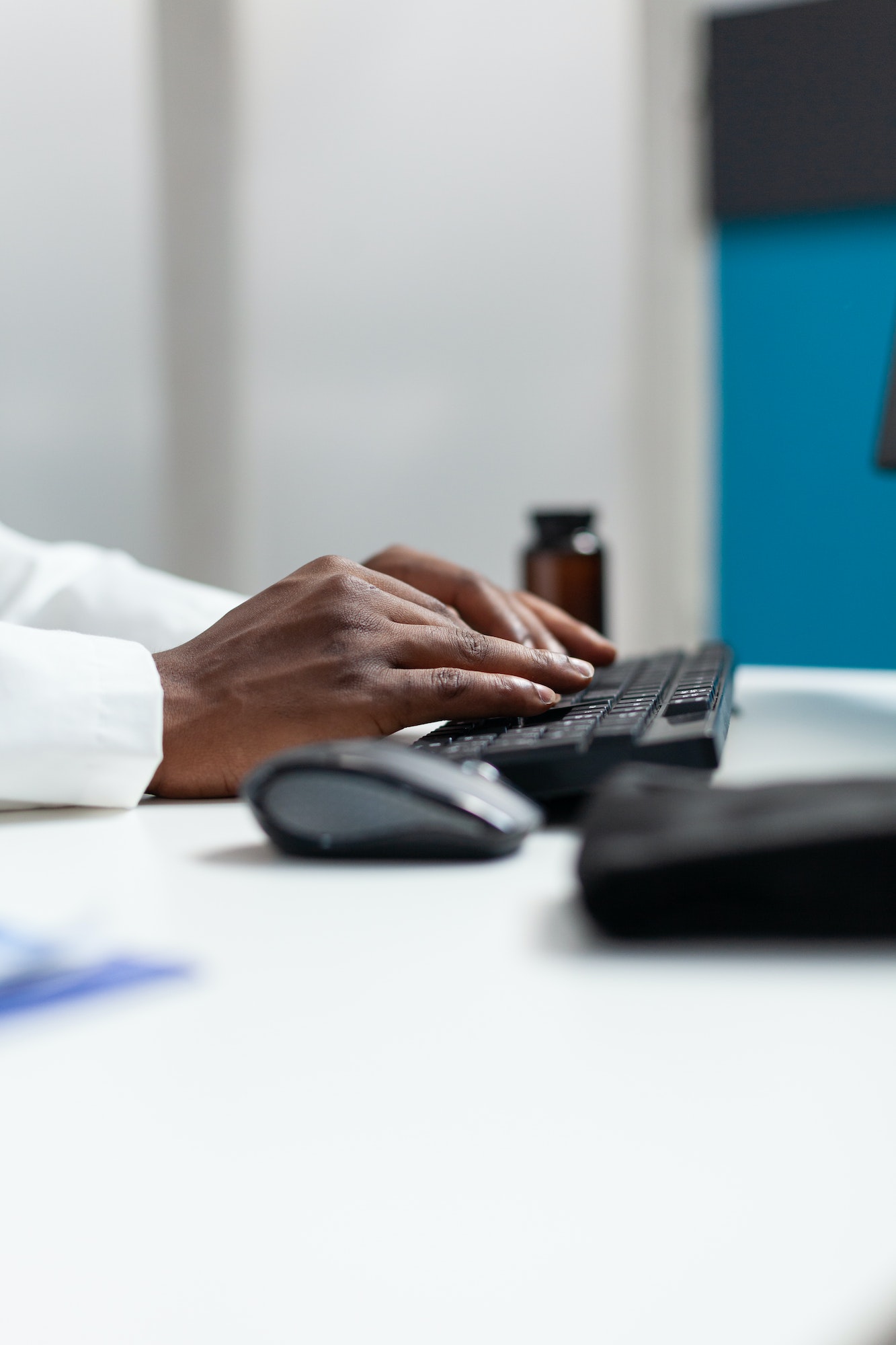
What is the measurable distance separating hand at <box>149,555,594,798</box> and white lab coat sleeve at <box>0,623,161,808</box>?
0.10 feet

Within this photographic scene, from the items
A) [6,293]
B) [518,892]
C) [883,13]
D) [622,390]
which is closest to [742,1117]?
[518,892]

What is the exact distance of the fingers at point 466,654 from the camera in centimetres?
65

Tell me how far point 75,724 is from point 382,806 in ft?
0.72

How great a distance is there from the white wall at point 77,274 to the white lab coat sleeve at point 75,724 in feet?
4.91

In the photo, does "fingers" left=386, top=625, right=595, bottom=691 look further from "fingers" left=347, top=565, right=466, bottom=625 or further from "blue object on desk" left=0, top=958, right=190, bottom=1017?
"blue object on desk" left=0, top=958, right=190, bottom=1017

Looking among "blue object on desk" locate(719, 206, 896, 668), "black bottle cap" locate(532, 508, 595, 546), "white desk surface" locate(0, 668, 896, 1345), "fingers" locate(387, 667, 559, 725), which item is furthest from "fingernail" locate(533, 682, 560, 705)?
"blue object on desk" locate(719, 206, 896, 668)

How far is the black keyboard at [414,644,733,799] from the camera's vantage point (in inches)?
20.5

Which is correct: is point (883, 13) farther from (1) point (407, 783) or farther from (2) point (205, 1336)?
(2) point (205, 1336)

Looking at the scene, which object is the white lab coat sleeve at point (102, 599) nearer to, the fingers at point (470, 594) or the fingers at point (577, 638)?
the fingers at point (470, 594)

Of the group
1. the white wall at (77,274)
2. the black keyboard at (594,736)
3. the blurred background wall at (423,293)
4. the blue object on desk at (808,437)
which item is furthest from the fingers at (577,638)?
the blue object on desk at (808,437)

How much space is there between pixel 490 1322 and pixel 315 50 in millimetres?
2602

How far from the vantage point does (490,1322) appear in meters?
0.19

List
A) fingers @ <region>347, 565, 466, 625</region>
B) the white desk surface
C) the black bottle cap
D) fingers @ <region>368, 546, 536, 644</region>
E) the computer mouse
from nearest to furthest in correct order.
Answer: the white desk surface < the computer mouse < fingers @ <region>347, 565, 466, 625</region> < fingers @ <region>368, 546, 536, 644</region> < the black bottle cap

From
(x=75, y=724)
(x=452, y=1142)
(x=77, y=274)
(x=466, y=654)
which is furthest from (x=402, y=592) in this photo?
(x=77, y=274)
